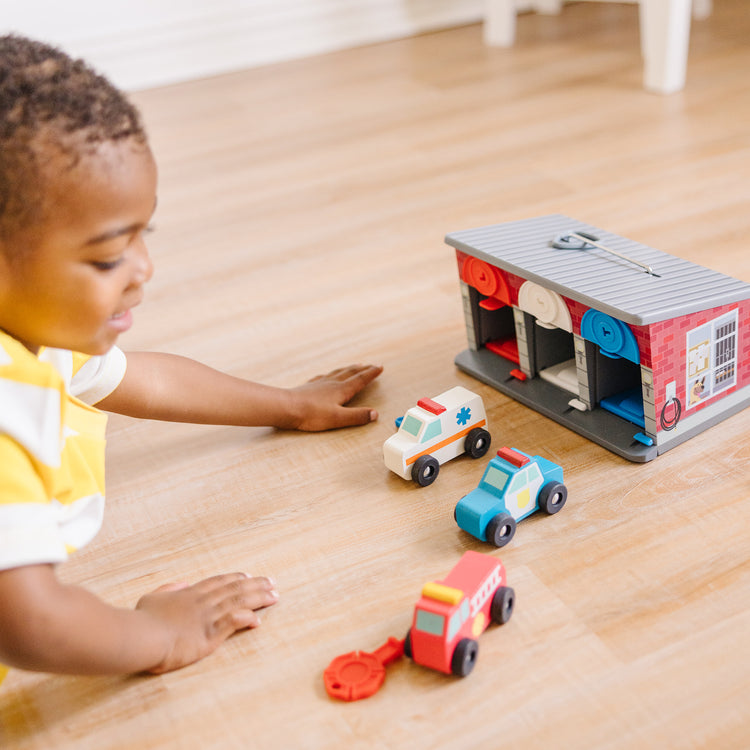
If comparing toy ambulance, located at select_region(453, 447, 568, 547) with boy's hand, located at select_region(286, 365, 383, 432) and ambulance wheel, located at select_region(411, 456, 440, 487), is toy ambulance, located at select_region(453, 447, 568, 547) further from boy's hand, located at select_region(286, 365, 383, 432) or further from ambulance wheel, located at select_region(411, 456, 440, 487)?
boy's hand, located at select_region(286, 365, 383, 432)

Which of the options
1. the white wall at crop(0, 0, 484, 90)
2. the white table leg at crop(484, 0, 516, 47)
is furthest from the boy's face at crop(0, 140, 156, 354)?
the white table leg at crop(484, 0, 516, 47)

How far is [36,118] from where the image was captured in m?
0.53

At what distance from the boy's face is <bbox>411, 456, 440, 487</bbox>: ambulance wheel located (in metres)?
0.31

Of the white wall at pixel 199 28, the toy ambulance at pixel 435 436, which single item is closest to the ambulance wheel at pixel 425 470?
the toy ambulance at pixel 435 436

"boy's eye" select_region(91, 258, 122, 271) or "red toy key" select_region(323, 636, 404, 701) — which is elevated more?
"boy's eye" select_region(91, 258, 122, 271)

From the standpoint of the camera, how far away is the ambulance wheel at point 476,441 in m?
0.85

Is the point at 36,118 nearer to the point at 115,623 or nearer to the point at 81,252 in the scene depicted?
the point at 81,252

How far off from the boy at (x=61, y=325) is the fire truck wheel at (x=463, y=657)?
16cm

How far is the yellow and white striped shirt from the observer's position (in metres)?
0.55

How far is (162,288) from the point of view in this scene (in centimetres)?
127

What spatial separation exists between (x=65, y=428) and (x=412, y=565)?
11.4 inches

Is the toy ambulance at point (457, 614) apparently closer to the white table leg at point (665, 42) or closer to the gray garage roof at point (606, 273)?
the gray garage roof at point (606, 273)

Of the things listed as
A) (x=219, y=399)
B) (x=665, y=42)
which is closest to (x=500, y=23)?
(x=665, y=42)

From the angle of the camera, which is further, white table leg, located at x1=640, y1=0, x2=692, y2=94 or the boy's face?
white table leg, located at x1=640, y1=0, x2=692, y2=94
